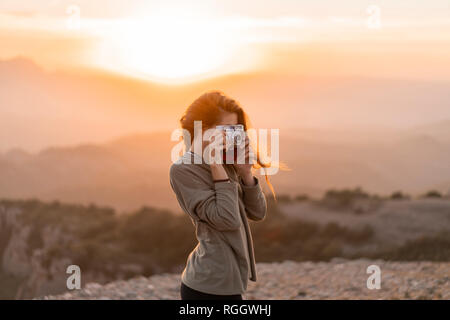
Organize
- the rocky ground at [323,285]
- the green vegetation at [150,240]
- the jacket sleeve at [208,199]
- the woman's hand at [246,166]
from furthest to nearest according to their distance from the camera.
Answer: the green vegetation at [150,240]
the rocky ground at [323,285]
the woman's hand at [246,166]
the jacket sleeve at [208,199]

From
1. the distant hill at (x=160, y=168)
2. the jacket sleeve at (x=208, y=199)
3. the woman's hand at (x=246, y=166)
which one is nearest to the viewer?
the jacket sleeve at (x=208, y=199)

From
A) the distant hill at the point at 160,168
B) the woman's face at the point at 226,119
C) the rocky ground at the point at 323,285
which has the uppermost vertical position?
the distant hill at the point at 160,168

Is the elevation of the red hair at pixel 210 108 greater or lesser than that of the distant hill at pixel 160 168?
lesser

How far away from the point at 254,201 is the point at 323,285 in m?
5.46

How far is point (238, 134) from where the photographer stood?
2.34 m

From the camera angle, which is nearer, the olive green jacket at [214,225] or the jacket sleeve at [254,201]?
the olive green jacket at [214,225]

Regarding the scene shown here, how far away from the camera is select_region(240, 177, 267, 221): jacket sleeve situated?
7.96 ft

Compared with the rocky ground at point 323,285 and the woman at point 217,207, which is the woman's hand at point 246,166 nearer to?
the woman at point 217,207

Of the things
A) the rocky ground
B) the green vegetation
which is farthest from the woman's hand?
the green vegetation

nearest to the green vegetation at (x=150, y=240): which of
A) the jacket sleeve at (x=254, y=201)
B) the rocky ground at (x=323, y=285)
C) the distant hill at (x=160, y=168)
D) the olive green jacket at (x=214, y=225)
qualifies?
the rocky ground at (x=323, y=285)

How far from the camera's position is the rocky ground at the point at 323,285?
6383 mm

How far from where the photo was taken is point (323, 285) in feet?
24.3
